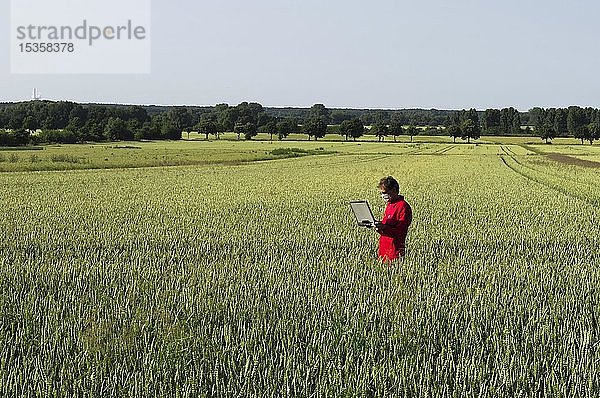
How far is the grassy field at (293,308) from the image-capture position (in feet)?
15.8

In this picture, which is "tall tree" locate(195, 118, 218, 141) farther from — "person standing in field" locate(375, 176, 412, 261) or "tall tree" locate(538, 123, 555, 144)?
"person standing in field" locate(375, 176, 412, 261)

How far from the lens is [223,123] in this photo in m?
122

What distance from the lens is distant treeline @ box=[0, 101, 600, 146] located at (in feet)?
303

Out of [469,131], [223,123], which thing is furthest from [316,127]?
[469,131]

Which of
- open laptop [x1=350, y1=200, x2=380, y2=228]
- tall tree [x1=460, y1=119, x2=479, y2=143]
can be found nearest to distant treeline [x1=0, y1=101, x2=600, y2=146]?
tall tree [x1=460, y1=119, x2=479, y2=143]

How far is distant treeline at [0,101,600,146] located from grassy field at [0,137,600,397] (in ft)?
205

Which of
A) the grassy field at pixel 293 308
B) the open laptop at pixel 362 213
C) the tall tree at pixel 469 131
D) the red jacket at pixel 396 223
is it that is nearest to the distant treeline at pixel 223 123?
the tall tree at pixel 469 131

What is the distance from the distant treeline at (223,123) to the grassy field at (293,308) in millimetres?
62566

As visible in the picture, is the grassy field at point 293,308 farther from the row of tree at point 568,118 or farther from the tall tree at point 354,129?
the row of tree at point 568,118

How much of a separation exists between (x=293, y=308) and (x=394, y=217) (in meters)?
2.11

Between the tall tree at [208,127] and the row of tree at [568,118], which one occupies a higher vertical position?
the row of tree at [568,118]

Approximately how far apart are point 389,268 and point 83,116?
102845 mm

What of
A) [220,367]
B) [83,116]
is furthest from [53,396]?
[83,116]

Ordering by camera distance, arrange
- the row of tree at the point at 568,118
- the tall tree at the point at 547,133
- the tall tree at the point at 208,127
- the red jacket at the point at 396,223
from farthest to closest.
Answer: the row of tree at the point at 568,118
the tall tree at the point at 547,133
the tall tree at the point at 208,127
the red jacket at the point at 396,223
